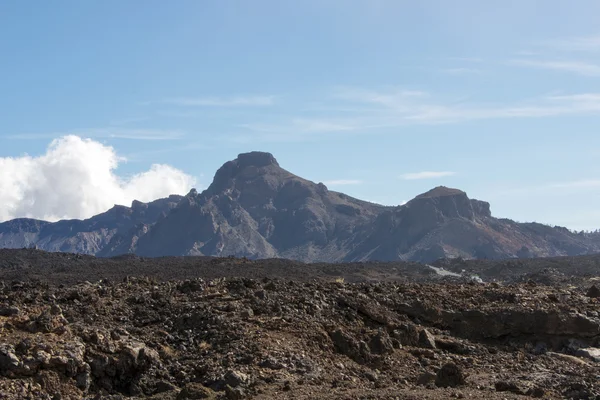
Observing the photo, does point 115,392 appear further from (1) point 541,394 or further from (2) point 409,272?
(2) point 409,272

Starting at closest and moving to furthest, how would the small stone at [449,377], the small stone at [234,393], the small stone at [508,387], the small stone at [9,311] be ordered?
the small stone at [234,393] → the small stone at [508,387] → the small stone at [449,377] → the small stone at [9,311]

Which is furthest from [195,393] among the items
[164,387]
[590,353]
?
[590,353]

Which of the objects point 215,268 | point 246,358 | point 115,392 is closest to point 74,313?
point 115,392

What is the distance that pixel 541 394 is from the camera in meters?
15.0

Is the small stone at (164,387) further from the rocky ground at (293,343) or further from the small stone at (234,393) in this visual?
the small stone at (234,393)

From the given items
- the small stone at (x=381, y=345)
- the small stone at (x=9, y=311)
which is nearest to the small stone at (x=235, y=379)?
the small stone at (x=381, y=345)

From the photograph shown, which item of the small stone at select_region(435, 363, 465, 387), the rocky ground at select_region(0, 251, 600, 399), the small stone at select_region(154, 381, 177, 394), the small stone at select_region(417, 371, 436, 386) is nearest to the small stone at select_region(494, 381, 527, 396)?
the rocky ground at select_region(0, 251, 600, 399)

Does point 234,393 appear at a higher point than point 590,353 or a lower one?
lower

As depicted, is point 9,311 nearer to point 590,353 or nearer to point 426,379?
point 426,379

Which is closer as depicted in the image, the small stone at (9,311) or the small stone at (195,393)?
the small stone at (195,393)

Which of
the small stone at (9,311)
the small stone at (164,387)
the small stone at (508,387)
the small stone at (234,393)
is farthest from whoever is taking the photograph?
the small stone at (9,311)

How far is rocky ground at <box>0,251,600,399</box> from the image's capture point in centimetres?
1467

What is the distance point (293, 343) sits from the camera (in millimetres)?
17266

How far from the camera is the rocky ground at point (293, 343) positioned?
48.1 feet
